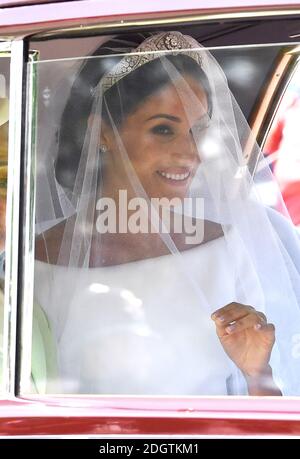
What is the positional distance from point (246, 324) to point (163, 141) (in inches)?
20.9

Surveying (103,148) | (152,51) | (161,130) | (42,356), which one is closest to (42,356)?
(42,356)

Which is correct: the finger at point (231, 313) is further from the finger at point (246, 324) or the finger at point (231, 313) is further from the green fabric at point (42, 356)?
the green fabric at point (42, 356)

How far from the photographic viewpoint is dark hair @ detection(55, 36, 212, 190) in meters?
2.59

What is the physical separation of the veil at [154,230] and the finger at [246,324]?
4 centimetres

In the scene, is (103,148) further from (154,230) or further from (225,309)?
(225,309)

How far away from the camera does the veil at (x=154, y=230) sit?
2535 millimetres

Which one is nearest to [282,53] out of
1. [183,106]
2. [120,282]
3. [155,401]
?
[183,106]

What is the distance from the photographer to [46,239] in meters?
Answer: 2.56

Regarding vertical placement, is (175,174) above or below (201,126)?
below

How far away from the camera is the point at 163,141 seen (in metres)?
2.65

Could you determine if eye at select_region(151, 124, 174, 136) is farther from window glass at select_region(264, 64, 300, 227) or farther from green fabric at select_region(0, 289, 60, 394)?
green fabric at select_region(0, 289, 60, 394)

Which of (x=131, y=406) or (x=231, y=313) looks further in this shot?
(x=231, y=313)

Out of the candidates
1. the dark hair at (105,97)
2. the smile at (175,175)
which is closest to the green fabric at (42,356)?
the dark hair at (105,97)
